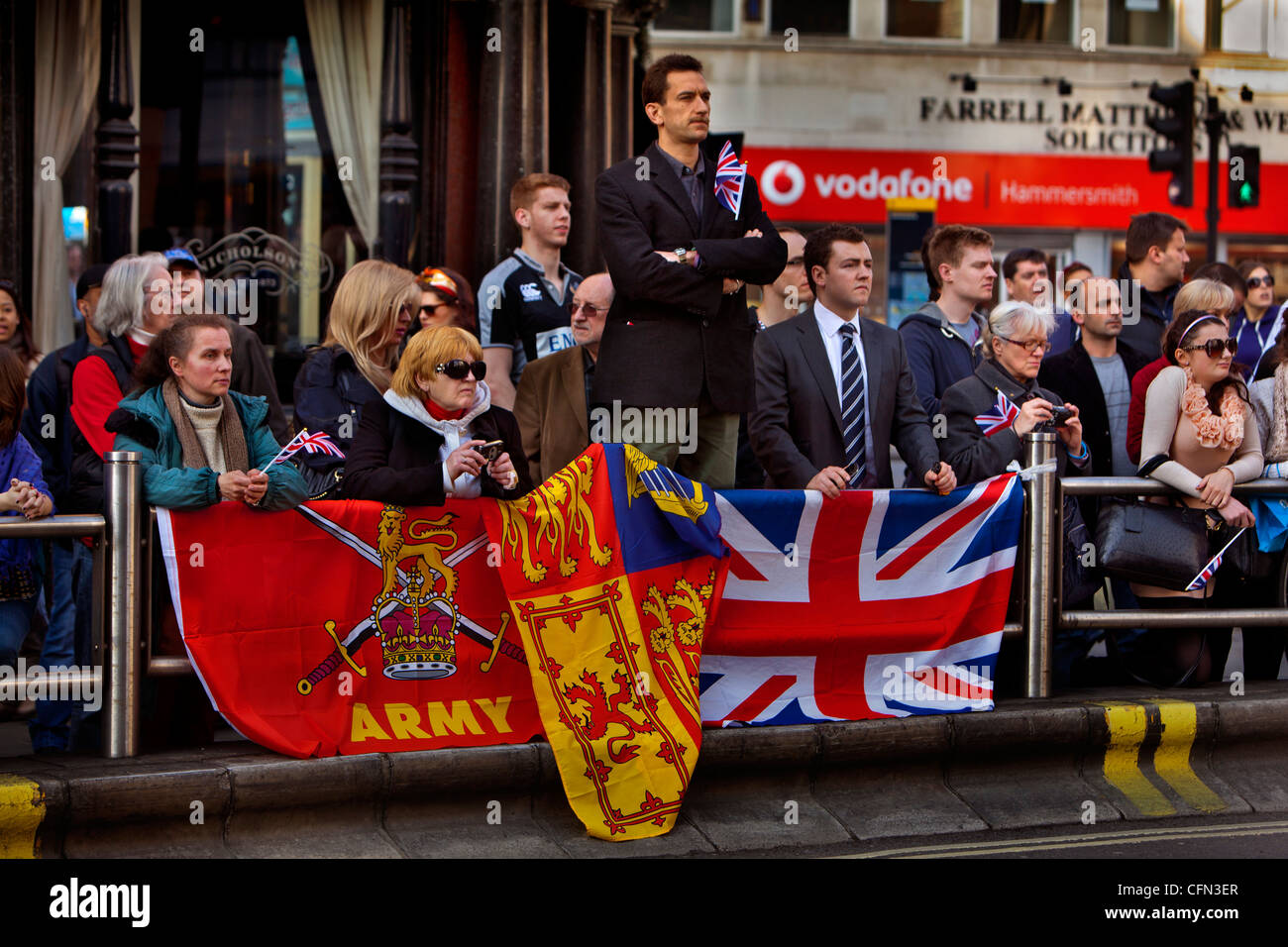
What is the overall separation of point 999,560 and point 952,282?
202cm

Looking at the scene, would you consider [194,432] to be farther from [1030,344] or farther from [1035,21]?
[1035,21]

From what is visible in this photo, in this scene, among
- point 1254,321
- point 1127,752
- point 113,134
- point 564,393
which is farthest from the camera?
point 1254,321

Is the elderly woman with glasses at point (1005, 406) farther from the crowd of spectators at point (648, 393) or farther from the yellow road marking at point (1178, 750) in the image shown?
the yellow road marking at point (1178, 750)

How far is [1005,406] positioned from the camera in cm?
701

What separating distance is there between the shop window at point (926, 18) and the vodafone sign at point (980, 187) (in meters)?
2.02

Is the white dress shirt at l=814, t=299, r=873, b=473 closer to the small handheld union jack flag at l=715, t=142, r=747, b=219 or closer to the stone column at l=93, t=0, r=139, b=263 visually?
the small handheld union jack flag at l=715, t=142, r=747, b=219

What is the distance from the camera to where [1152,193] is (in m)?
27.4

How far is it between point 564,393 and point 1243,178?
12303mm

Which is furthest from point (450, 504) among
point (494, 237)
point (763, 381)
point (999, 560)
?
point (494, 237)

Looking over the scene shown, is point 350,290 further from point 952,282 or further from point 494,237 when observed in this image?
point 494,237

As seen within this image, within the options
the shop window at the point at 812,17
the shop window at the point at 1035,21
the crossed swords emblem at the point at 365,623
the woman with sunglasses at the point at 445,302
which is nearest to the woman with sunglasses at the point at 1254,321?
the woman with sunglasses at the point at 445,302

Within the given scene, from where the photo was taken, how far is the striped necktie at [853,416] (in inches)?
275

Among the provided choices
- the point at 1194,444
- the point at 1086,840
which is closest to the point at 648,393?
the point at 1086,840

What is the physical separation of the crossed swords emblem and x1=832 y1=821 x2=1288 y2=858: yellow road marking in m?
1.48
